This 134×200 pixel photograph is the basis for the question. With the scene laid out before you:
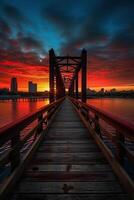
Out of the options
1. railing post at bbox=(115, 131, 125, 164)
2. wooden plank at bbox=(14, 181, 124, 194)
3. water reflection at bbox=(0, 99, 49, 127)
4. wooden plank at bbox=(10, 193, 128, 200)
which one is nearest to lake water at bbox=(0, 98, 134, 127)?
water reflection at bbox=(0, 99, 49, 127)

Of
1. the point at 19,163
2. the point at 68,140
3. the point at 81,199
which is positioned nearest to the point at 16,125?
the point at 19,163

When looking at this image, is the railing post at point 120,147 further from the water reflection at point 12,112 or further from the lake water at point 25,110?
the water reflection at point 12,112

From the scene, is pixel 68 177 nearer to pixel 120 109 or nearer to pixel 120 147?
pixel 120 147

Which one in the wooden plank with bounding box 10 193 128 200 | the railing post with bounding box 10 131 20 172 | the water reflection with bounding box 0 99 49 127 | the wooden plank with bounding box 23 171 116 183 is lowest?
the water reflection with bounding box 0 99 49 127

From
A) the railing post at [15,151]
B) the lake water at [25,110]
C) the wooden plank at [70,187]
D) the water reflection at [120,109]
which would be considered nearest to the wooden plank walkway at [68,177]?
the wooden plank at [70,187]

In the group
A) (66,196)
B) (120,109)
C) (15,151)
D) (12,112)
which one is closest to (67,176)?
(66,196)

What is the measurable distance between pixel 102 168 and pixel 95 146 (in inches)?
58.8

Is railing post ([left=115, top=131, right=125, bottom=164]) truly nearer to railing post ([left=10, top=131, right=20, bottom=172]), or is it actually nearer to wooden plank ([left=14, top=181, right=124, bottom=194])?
wooden plank ([left=14, top=181, right=124, bottom=194])

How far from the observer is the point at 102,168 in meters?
3.37

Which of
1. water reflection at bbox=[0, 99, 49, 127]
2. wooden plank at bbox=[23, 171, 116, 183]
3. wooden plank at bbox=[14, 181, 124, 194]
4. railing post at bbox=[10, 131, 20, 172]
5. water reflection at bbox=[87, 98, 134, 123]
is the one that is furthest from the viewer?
water reflection at bbox=[87, 98, 134, 123]

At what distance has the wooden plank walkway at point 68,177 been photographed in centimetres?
254

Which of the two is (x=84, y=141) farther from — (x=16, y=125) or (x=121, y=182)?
(x=16, y=125)

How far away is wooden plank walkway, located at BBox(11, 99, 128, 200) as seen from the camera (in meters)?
2.54

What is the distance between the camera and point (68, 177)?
9.98ft
